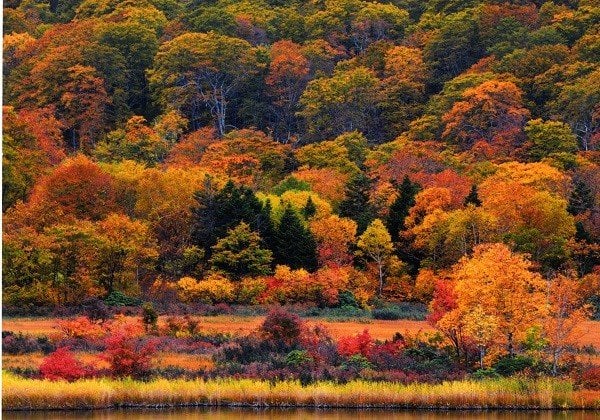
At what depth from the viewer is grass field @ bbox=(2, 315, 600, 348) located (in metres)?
52.5

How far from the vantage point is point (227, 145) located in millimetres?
97000

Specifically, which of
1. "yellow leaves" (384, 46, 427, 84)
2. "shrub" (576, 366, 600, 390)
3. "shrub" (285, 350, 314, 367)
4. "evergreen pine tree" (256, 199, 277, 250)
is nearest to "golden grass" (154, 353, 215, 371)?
"shrub" (285, 350, 314, 367)

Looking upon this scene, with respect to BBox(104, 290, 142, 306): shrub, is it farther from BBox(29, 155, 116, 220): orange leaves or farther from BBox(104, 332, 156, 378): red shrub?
BBox(104, 332, 156, 378): red shrub

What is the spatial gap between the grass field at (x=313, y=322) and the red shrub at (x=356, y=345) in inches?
181

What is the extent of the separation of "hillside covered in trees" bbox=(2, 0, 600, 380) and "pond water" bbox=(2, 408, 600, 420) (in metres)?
5.84

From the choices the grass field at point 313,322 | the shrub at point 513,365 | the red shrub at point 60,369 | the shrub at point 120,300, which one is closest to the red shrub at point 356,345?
the grass field at point 313,322

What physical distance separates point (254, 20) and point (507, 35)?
3135cm

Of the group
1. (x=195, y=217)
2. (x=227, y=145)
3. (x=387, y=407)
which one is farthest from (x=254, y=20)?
(x=387, y=407)

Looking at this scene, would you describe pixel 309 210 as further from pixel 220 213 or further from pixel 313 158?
pixel 313 158

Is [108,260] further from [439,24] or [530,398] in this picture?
[439,24]

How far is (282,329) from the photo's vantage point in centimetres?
4750

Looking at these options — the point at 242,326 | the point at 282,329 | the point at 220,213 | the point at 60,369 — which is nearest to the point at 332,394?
the point at 60,369

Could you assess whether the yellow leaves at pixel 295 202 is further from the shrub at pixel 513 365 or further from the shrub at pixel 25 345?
the shrub at pixel 513 365

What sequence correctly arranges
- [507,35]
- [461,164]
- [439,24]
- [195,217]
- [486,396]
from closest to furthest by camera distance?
[486,396] < [195,217] < [461,164] < [507,35] < [439,24]
